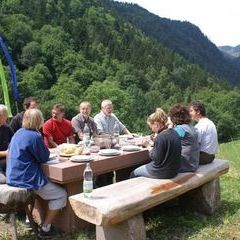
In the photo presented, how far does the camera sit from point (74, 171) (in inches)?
210

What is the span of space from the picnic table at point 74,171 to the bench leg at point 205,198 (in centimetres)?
85

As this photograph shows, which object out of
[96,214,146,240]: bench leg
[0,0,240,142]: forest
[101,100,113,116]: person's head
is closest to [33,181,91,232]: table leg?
[96,214,146,240]: bench leg

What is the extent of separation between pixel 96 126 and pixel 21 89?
5666 cm

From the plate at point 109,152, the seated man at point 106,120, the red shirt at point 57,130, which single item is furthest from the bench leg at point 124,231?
the seated man at point 106,120

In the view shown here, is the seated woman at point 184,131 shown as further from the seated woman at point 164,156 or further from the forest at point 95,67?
the forest at point 95,67

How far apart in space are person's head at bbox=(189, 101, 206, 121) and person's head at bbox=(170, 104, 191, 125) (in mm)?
565

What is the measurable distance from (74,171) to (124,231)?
95 cm

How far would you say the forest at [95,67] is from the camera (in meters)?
66.5

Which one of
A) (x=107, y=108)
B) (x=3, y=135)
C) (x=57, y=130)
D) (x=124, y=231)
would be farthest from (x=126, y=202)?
(x=107, y=108)

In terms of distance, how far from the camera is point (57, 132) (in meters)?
7.43

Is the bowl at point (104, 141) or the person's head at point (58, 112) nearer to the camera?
the bowl at point (104, 141)

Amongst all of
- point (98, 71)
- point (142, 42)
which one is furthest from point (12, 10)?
point (142, 42)

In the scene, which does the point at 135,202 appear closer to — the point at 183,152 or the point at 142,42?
the point at 183,152

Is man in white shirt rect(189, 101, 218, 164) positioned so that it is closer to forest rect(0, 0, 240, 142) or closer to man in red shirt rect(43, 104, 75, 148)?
man in red shirt rect(43, 104, 75, 148)
